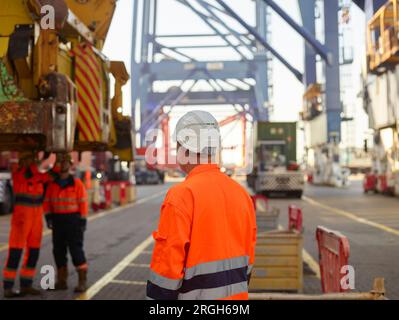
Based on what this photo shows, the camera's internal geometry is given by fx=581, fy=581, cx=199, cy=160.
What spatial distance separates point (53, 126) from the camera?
156 inches

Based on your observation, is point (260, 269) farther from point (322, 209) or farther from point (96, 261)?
point (322, 209)

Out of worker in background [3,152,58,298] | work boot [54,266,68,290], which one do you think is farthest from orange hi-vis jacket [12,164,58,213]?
work boot [54,266,68,290]

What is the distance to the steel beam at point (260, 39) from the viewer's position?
117ft

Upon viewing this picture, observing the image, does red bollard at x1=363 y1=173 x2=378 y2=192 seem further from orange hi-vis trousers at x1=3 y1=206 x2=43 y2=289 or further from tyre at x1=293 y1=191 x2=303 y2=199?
orange hi-vis trousers at x1=3 y1=206 x2=43 y2=289

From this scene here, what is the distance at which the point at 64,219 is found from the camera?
6.88 metres

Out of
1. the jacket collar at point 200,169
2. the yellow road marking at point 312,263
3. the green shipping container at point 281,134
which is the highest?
the green shipping container at point 281,134

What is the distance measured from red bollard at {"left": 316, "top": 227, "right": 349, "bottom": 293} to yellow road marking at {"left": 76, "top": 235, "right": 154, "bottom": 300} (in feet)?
8.21

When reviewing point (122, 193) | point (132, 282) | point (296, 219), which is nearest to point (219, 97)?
point (122, 193)

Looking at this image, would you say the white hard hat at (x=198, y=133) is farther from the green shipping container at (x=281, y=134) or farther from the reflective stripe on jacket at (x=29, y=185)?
the green shipping container at (x=281, y=134)

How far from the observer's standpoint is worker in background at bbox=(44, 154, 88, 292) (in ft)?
22.4

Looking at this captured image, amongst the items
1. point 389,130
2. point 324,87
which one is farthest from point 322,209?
point 324,87

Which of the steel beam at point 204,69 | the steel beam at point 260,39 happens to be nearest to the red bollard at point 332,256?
the steel beam at point 260,39

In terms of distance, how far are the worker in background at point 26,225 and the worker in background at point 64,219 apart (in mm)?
168
